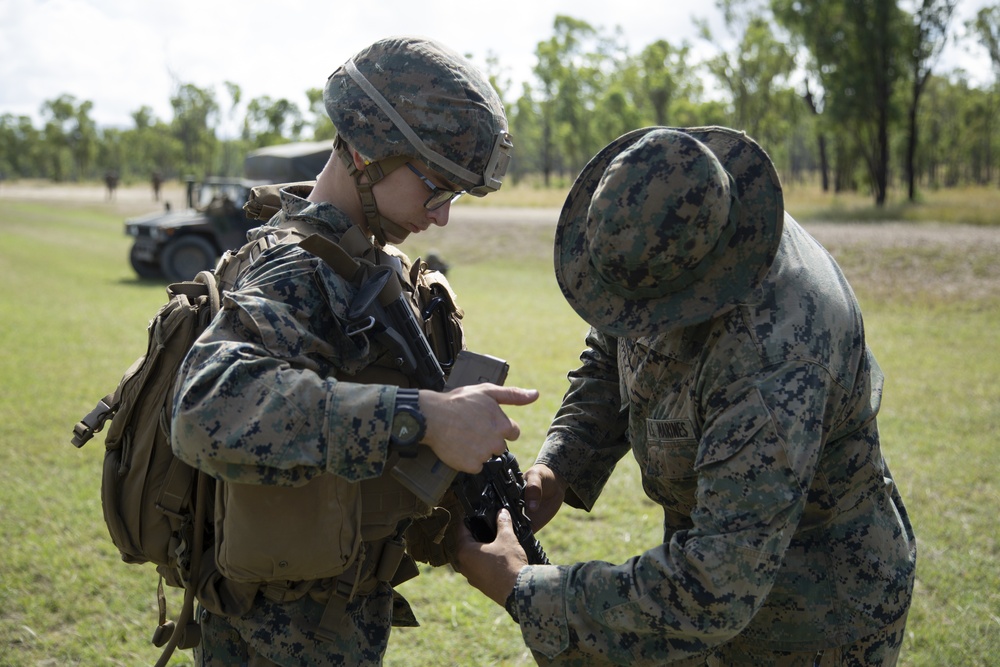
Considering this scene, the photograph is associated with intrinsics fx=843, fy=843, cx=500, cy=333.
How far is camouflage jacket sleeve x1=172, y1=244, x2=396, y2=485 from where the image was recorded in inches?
61.2

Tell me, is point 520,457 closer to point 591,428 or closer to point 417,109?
point 591,428

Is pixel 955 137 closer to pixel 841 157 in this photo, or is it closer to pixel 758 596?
pixel 841 157

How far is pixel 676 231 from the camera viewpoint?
1653 mm

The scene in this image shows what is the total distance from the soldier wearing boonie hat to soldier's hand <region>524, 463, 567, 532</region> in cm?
31

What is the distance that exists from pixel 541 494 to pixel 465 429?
810 mm

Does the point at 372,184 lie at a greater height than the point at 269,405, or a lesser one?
greater

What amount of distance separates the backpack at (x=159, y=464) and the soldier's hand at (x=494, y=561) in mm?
615

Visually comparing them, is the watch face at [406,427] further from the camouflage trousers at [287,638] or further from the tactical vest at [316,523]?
the camouflage trousers at [287,638]

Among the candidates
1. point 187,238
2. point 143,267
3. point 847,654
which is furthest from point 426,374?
point 143,267

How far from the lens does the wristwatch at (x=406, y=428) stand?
1615 mm

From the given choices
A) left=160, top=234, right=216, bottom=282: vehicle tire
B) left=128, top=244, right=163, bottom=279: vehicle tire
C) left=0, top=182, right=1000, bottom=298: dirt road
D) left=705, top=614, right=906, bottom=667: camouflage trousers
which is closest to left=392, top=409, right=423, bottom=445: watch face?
left=705, top=614, right=906, bottom=667: camouflage trousers

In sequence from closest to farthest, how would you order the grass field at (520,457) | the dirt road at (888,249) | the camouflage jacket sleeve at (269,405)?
the camouflage jacket sleeve at (269,405)
the grass field at (520,457)
the dirt road at (888,249)

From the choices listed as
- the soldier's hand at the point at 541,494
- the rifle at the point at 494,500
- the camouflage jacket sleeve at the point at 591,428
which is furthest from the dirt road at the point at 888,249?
the rifle at the point at 494,500

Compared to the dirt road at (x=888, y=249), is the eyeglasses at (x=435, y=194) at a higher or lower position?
higher
